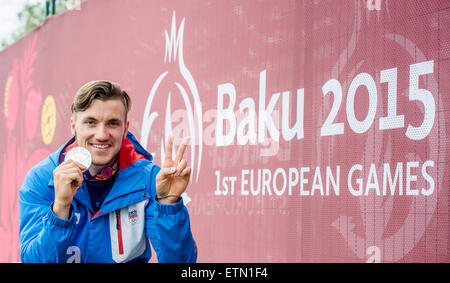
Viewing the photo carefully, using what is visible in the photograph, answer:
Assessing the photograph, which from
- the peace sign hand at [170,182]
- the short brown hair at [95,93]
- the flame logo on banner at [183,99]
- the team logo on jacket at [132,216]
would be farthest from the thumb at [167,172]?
the flame logo on banner at [183,99]

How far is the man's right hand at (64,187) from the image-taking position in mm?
2018

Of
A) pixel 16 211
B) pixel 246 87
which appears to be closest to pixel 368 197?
pixel 246 87

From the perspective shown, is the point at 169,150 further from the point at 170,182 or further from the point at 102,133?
the point at 102,133

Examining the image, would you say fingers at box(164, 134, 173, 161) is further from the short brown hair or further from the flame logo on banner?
the flame logo on banner

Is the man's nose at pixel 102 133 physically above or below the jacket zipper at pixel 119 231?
above

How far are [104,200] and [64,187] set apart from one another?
24 centimetres

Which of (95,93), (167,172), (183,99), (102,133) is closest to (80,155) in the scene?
(102,133)

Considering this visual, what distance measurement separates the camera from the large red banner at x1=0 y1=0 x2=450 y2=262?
7.97ft

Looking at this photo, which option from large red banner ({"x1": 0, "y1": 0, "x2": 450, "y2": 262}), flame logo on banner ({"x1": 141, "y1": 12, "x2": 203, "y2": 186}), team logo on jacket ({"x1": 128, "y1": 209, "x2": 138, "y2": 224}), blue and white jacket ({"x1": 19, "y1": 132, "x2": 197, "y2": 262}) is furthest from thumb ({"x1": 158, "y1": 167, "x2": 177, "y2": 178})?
flame logo on banner ({"x1": 141, "y1": 12, "x2": 203, "y2": 186})

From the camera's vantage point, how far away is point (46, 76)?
598 cm

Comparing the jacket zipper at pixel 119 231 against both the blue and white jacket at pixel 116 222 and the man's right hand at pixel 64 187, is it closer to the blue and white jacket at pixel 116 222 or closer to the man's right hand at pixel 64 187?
the blue and white jacket at pixel 116 222

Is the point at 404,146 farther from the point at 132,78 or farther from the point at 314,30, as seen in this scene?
the point at 132,78

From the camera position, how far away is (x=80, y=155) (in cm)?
220

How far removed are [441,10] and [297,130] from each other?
919 mm
